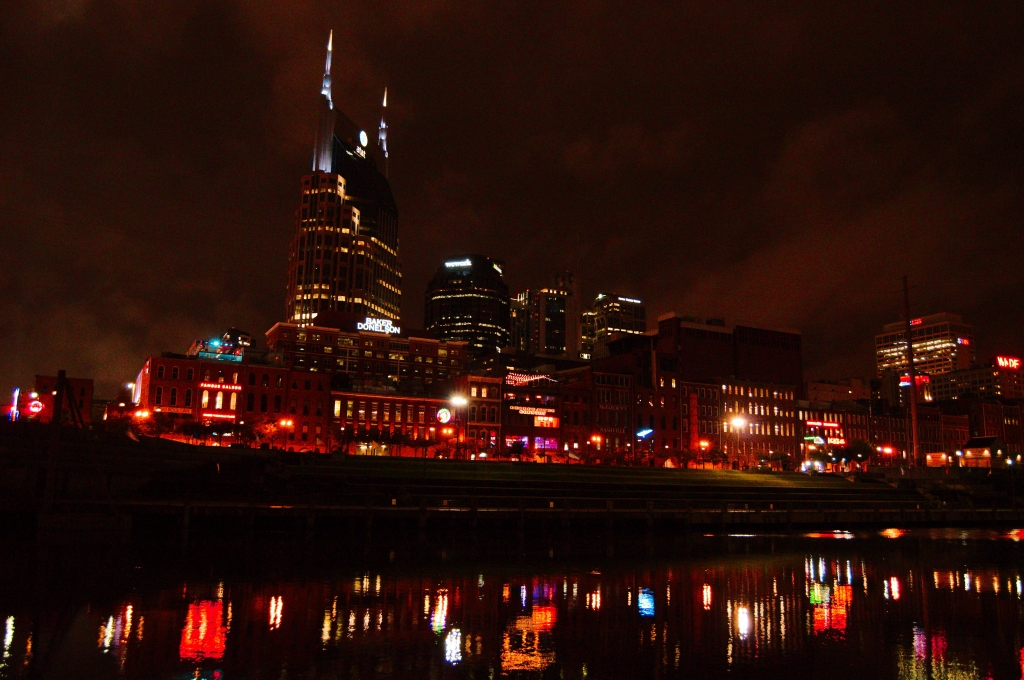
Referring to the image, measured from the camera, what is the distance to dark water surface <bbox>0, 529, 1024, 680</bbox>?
20.5m

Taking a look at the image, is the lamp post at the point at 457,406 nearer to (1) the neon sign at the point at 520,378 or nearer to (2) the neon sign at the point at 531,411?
(2) the neon sign at the point at 531,411

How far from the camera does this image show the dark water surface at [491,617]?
20.5 meters

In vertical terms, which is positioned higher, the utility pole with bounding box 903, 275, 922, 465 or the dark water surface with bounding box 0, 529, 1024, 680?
the utility pole with bounding box 903, 275, 922, 465

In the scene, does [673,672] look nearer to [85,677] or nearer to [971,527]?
[85,677]

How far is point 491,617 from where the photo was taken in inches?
1072

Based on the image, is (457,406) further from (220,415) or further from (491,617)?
(491,617)

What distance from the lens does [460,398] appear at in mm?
142375

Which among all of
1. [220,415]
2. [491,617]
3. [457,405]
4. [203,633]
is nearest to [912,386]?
[457,405]

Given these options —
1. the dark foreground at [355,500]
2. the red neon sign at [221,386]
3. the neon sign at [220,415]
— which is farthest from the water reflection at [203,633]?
the red neon sign at [221,386]

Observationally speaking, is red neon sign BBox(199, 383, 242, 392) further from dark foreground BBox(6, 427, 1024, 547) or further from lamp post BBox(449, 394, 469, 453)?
dark foreground BBox(6, 427, 1024, 547)

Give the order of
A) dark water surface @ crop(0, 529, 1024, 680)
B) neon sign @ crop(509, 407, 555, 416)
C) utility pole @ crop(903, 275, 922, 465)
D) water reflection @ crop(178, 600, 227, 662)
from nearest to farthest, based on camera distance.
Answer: dark water surface @ crop(0, 529, 1024, 680), water reflection @ crop(178, 600, 227, 662), utility pole @ crop(903, 275, 922, 465), neon sign @ crop(509, 407, 555, 416)

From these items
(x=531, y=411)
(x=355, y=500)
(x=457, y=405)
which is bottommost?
(x=355, y=500)

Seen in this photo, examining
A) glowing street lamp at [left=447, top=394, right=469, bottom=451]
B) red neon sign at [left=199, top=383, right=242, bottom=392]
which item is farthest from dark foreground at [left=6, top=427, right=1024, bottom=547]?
red neon sign at [left=199, top=383, right=242, bottom=392]

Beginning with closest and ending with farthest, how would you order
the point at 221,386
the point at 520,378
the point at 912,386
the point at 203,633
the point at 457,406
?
the point at 203,633, the point at 912,386, the point at 221,386, the point at 457,406, the point at 520,378
